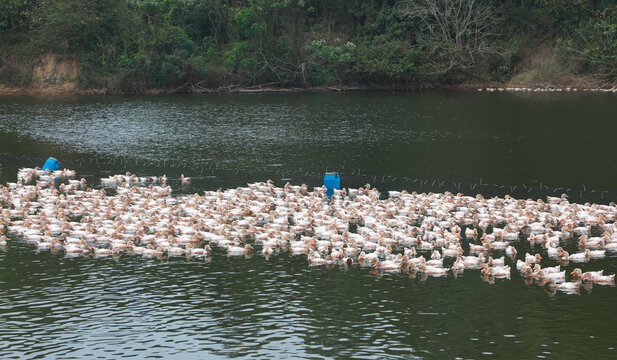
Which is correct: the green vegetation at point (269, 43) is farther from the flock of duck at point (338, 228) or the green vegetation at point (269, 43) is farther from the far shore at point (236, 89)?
the flock of duck at point (338, 228)

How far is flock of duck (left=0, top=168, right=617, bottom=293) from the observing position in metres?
27.8

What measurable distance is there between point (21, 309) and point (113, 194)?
614 inches

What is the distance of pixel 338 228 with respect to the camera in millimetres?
31422

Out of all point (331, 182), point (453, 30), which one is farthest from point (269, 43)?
point (331, 182)

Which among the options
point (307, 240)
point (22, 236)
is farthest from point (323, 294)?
point (22, 236)

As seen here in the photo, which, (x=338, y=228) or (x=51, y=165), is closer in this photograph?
(x=338, y=228)

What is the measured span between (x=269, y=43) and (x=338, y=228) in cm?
6386

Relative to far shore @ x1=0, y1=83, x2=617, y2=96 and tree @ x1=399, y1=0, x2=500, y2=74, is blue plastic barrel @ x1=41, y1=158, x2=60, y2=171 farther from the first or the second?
tree @ x1=399, y1=0, x2=500, y2=74

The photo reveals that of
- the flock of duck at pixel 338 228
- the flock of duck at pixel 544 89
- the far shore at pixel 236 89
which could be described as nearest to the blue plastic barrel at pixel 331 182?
the flock of duck at pixel 338 228

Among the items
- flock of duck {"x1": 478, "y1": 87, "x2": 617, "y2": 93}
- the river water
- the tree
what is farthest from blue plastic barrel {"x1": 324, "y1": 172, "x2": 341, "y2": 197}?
the tree

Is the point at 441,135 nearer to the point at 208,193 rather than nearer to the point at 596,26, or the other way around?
the point at 208,193

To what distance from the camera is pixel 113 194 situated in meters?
39.6

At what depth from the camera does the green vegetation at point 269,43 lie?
87.8 meters

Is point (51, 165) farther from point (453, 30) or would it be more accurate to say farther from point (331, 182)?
point (453, 30)
